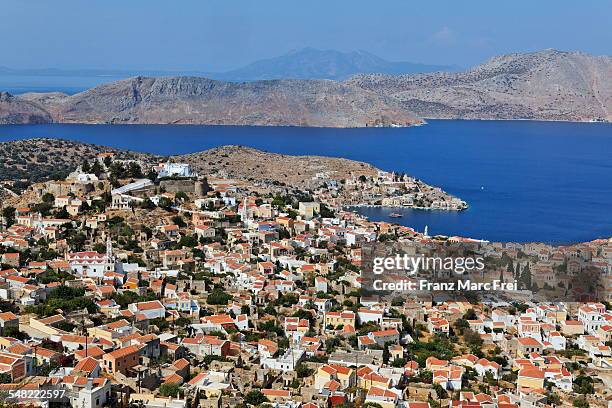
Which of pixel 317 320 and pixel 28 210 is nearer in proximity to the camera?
pixel 317 320

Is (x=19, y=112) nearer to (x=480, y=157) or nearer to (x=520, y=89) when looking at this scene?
(x=480, y=157)

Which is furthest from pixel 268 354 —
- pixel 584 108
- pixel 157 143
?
pixel 584 108

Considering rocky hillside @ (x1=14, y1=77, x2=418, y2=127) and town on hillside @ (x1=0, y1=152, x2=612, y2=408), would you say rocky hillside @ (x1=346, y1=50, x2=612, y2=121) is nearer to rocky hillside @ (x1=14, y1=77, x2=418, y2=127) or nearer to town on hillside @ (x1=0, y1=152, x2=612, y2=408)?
rocky hillside @ (x1=14, y1=77, x2=418, y2=127)

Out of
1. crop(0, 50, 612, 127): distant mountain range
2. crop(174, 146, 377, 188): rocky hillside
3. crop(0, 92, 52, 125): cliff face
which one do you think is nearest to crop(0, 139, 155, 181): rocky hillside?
crop(174, 146, 377, 188): rocky hillside

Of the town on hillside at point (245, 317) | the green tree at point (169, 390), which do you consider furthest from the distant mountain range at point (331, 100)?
the green tree at point (169, 390)

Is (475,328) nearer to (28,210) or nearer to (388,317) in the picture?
(388,317)

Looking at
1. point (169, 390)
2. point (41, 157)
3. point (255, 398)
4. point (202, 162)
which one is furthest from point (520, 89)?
point (169, 390)

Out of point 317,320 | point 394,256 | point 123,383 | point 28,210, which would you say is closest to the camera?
point 123,383
